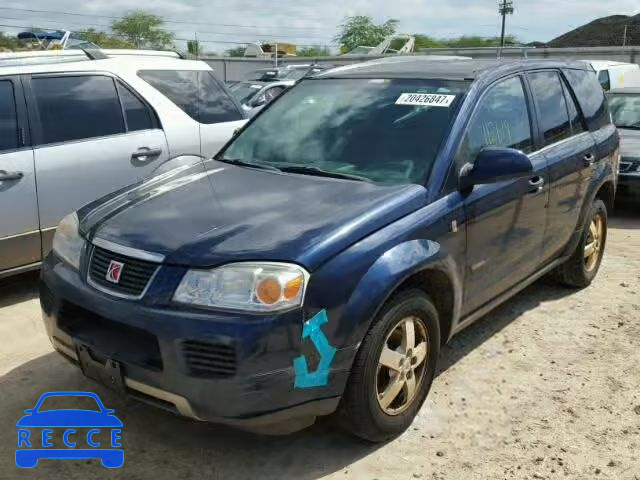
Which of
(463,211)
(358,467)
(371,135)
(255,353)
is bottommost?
(358,467)

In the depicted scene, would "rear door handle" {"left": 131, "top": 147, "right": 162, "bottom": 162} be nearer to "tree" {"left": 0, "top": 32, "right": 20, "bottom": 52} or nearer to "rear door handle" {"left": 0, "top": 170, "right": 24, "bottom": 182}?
"rear door handle" {"left": 0, "top": 170, "right": 24, "bottom": 182}

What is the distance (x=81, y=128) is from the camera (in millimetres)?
5152

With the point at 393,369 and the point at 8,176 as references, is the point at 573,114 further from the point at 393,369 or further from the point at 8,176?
the point at 8,176

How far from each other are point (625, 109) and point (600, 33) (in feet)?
244

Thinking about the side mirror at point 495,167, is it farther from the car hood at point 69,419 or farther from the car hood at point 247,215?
the car hood at point 69,419

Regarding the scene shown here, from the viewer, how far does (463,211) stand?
11.2 ft

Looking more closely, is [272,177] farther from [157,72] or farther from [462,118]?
[157,72]

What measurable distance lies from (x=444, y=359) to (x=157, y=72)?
138 inches

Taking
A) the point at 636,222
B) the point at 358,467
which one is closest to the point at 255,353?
the point at 358,467

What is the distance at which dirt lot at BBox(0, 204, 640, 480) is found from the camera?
9.83 ft

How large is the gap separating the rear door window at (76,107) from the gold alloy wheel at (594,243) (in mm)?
3755

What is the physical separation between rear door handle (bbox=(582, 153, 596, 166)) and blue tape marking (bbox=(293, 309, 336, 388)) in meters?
2.87

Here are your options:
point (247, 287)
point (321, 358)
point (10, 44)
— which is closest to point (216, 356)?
point (247, 287)

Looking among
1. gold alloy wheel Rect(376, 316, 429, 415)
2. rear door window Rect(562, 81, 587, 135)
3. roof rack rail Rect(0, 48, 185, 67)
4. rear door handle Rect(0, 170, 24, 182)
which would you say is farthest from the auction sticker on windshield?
roof rack rail Rect(0, 48, 185, 67)
